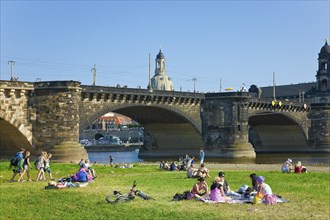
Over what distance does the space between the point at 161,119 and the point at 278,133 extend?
34.6 m

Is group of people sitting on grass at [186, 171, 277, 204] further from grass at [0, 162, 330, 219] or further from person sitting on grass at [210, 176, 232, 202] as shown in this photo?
grass at [0, 162, 330, 219]

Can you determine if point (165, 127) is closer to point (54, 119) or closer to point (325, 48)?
point (54, 119)

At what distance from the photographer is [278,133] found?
346ft

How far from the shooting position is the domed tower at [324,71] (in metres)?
137

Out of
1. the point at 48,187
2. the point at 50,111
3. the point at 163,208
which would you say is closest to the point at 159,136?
the point at 50,111

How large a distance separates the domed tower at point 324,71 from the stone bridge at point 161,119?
3737 cm

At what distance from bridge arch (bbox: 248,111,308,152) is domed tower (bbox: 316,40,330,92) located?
3835 cm

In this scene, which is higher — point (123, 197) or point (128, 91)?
point (128, 91)

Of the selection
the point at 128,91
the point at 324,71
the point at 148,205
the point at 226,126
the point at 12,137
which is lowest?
the point at 148,205

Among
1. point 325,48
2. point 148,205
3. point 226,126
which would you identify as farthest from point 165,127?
point 325,48

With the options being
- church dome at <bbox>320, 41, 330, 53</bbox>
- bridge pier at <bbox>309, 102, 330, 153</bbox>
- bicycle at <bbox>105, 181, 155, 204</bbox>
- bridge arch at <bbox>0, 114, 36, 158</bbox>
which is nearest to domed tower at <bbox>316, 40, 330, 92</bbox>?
church dome at <bbox>320, 41, 330, 53</bbox>

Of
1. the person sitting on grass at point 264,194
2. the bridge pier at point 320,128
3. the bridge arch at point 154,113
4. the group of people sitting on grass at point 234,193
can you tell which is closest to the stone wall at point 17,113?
the bridge arch at point 154,113

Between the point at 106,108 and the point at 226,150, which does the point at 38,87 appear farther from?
the point at 226,150

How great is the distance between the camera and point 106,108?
6075 centimetres
